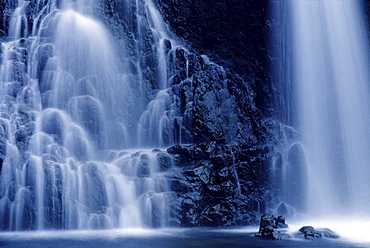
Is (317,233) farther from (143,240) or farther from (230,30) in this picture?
(230,30)

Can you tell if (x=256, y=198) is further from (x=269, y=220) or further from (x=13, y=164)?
(x=13, y=164)

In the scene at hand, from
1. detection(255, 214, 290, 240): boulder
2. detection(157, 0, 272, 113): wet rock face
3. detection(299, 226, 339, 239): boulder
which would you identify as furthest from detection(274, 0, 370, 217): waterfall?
detection(255, 214, 290, 240): boulder

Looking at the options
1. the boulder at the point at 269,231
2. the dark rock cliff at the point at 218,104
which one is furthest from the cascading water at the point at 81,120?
the boulder at the point at 269,231

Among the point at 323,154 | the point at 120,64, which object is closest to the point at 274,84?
the point at 323,154

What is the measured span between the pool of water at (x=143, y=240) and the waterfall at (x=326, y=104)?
6618 millimetres

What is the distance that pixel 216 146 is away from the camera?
21422 mm

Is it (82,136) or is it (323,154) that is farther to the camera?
(323,154)

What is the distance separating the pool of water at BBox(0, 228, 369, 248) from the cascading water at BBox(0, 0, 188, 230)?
1046 millimetres

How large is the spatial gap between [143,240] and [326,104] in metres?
15.8

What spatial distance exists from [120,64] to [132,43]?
1.68 metres

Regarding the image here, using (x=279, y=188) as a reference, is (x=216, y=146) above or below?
above

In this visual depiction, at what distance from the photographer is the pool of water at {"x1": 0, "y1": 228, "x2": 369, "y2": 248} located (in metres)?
A: 14.6

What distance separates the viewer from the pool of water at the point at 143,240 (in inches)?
574

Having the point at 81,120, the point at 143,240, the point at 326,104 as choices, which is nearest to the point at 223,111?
the point at 326,104
